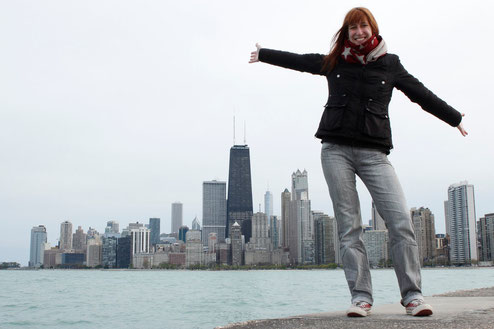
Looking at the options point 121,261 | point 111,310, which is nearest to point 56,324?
point 111,310

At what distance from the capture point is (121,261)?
19125 cm

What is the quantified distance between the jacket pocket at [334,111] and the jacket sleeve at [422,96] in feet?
1.83

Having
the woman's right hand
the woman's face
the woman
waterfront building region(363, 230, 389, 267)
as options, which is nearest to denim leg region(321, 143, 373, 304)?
the woman

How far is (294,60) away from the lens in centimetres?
484

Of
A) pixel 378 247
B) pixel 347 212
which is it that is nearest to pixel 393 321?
pixel 347 212

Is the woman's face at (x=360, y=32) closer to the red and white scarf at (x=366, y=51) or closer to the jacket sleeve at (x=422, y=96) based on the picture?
the red and white scarf at (x=366, y=51)

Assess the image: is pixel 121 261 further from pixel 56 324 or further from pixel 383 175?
pixel 383 175

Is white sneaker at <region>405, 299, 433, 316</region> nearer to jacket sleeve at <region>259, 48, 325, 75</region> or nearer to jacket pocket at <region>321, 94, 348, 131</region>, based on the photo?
jacket pocket at <region>321, 94, 348, 131</region>

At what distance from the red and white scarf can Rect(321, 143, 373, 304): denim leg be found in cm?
75

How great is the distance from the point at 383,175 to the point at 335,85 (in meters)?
0.87

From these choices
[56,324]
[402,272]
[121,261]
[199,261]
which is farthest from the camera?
[121,261]

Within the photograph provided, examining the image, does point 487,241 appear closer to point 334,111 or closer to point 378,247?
point 378,247

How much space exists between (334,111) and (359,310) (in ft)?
5.32

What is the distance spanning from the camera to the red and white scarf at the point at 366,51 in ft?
14.9
